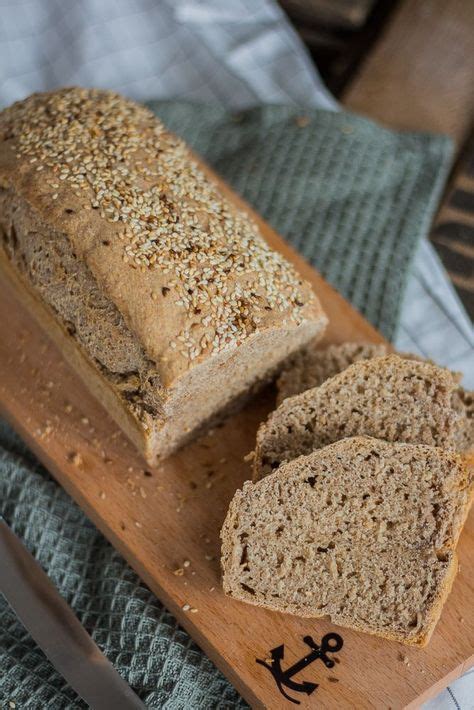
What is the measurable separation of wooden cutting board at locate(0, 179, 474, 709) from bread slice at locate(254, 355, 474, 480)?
25 centimetres

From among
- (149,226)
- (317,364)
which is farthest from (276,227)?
(149,226)

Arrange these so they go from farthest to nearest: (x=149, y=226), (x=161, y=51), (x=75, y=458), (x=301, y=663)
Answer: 1. (x=161, y=51)
2. (x=75, y=458)
3. (x=149, y=226)
4. (x=301, y=663)

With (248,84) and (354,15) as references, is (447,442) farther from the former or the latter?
(354,15)

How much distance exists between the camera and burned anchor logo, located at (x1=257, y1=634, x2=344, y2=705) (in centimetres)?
272

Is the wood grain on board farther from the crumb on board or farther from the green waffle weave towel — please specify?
the crumb on board

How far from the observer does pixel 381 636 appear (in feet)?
9.18

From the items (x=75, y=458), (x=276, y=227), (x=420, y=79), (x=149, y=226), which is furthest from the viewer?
(x=420, y=79)

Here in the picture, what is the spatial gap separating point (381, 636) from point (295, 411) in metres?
0.79

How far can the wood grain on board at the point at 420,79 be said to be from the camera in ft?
14.7

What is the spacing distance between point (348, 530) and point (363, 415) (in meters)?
0.42

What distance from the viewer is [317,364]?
10.5 ft

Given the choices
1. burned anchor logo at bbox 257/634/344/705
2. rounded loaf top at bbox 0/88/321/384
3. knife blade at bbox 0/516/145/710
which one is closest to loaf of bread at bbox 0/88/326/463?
rounded loaf top at bbox 0/88/321/384

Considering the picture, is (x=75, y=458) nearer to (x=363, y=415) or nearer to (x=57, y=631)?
(x=57, y=631)

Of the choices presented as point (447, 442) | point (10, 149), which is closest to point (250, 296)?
point (447, 442)
